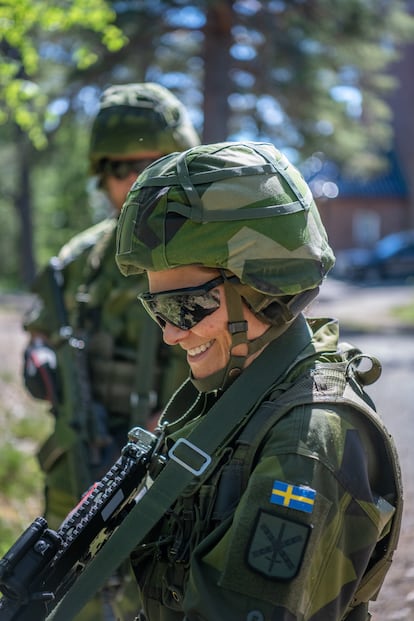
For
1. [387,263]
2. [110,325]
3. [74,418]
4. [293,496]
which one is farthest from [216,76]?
[387,263]

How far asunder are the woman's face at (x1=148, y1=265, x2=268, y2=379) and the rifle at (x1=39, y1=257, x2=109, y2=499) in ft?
6.21

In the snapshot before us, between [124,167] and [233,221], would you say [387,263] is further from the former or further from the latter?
[233,221]

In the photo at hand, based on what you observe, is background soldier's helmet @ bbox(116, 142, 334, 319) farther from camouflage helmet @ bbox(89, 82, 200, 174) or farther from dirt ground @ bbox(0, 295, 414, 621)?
dirt ground @ bbox(0, 295, 414, 621)

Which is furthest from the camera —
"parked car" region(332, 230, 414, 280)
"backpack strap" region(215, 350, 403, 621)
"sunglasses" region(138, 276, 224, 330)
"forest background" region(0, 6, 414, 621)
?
"parked car" region(332, 230, 414, 280)

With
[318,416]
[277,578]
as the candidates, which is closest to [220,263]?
[318,416]

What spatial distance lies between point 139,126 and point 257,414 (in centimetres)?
234

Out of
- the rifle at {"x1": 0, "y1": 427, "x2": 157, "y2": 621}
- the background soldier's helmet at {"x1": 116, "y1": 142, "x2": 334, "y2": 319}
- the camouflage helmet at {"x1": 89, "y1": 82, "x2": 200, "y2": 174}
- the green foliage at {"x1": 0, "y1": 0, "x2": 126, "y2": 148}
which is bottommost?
the rifle at {"x1": 0, "y1": 427, "x2": 157, "y2": 621}

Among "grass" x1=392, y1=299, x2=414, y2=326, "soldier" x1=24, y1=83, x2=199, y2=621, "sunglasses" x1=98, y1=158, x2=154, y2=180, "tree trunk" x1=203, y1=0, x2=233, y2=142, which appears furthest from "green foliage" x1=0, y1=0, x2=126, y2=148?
"grass" x1=392, y1=299, x2=414, y2=326

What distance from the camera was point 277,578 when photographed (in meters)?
1.52

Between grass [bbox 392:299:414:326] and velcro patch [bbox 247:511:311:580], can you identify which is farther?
grass [bbox 392:299:414:326]

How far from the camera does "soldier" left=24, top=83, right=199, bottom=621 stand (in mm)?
3736

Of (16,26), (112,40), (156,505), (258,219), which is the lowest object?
(156,505)

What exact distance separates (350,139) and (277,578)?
16207 millimetres

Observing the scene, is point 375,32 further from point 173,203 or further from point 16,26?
point 173,203
